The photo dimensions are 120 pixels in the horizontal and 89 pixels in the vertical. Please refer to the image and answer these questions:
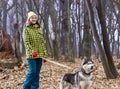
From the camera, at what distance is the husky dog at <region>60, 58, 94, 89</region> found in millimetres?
7336

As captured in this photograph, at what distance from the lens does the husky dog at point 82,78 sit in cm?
734

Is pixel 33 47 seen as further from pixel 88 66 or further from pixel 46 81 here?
pixel 46 81

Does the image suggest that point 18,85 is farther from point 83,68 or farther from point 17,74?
point 83,68

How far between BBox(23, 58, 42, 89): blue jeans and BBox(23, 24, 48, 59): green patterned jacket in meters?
0.18

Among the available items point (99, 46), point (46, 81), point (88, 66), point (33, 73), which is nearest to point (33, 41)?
point (33, 73)

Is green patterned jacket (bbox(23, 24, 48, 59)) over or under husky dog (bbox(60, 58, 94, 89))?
over

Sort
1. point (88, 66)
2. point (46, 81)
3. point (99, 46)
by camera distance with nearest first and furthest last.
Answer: point (88, 66) → point (46, 81) → point (99, 46)

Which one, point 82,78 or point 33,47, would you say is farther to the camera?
point 33,47

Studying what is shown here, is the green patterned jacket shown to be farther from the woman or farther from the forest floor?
the forest floor

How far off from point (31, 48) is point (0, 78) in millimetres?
4419

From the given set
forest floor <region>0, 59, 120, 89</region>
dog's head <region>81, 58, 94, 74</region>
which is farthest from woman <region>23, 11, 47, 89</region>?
forest floor <region>0, 59, 120, 89</region>

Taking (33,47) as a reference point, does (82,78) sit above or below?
below

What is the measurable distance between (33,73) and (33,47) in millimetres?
703

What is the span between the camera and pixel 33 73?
302 inches
